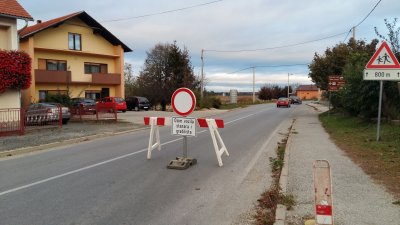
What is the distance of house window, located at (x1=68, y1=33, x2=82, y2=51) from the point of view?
41219 millimetres

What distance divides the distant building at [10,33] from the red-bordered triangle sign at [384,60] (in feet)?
62.6

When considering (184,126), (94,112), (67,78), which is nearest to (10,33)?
(94,112)

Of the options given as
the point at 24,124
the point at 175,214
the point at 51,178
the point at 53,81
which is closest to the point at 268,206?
the point at 175,214

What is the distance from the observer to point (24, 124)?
18.3 metres

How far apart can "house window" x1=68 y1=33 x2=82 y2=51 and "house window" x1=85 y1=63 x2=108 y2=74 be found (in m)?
2.40

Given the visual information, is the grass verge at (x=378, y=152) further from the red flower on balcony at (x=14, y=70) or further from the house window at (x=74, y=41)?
the house window at (x=74, y=41)

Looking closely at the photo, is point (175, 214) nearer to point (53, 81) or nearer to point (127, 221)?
point (127, 221)

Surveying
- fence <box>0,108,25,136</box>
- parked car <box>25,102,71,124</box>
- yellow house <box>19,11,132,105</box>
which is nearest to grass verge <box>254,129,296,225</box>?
fence <box>0,108,25,136</box>

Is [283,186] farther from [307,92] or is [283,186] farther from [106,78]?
[307,92]

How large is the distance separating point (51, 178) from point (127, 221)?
3.59 meters

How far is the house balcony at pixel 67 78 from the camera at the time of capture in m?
38.0

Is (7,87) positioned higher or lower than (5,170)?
higher

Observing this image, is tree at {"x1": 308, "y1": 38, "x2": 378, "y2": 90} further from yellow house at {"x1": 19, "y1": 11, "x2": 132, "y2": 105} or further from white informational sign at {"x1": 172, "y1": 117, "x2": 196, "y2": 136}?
white informational sign at {"x1": 172, "y1": 117, "x2": 196, "y2": 136}

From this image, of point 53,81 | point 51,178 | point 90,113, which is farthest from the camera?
point 53,81
